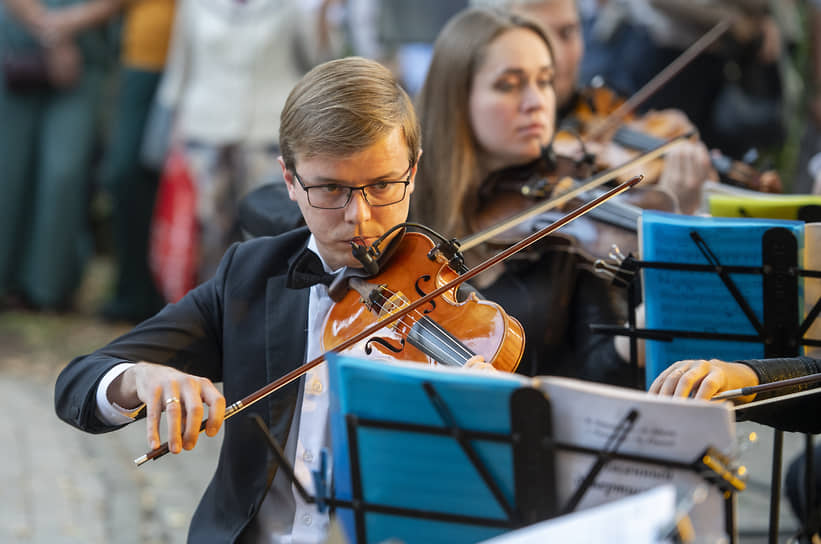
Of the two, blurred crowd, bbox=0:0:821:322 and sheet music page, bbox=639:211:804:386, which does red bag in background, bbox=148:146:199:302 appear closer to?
blurred crowd, bbox=0:0:821:322

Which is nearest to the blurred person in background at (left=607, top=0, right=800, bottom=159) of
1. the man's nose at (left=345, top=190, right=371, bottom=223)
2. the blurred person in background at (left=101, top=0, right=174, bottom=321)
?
the blurred person in background at (left=101, top=0, right=174, bottom=321)

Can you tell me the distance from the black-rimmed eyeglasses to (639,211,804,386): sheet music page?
507mm

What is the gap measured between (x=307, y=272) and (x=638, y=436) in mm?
800

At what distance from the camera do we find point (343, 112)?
1.78m

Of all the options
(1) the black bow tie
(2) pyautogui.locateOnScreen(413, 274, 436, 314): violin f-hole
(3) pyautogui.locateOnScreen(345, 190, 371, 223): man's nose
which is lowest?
(2) pyautogui.locateOnScreen(413, 274, 436, 314): violin f-hole

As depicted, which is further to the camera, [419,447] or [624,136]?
[624,136]

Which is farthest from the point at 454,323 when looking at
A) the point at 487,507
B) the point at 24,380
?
the point at 24,380

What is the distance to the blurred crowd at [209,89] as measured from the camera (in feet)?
14.6

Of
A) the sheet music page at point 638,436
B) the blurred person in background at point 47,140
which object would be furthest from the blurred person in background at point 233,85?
the sheet music page at point 638,436

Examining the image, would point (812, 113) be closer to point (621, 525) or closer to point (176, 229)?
point (176, 229)

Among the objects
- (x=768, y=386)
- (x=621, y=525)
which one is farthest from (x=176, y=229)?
(x=621, y=525)

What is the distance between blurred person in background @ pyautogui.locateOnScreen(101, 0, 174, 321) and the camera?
17.2 feet

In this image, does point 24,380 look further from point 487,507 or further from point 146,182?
point 487,507

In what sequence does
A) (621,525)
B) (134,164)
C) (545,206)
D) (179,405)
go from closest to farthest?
(621,525) → (179,405) → (545,206) → (134,164)
